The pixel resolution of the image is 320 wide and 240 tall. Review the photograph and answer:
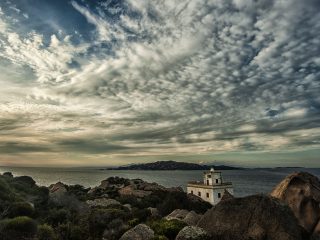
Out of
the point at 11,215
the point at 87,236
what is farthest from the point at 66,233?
the point at 11,215

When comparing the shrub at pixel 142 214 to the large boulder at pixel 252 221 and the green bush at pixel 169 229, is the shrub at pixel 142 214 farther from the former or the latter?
the large boulder at pixel 252 221

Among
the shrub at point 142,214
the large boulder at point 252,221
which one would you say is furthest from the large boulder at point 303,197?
the shrub at point 142,214

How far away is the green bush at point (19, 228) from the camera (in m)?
19.4

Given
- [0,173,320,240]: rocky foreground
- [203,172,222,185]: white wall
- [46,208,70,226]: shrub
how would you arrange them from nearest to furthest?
[0,173,320,240]: rocky foreground, [46,208,70,226]: shrub, [203,172,222,185]: white wall

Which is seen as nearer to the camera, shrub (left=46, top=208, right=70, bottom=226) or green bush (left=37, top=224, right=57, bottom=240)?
green bush (left=37, top=224, right=57, bottom=240)

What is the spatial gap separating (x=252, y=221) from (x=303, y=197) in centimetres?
687

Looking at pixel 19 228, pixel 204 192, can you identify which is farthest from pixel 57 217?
pixel 204 192

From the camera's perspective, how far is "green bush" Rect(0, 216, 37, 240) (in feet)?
63.8

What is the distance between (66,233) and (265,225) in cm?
1305

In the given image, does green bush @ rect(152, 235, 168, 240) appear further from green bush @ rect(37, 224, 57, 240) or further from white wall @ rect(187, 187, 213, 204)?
white wall @ rect(187, 187, 213, 204)

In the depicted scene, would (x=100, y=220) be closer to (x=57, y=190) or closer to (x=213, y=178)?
(x=57, y=190)

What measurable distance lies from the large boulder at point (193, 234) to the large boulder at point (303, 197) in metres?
7.38

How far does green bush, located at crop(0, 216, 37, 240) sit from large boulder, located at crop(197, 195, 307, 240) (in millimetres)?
10319

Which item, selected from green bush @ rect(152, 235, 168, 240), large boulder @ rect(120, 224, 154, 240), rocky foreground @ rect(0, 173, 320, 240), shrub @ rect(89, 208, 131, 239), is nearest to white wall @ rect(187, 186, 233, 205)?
rocky foreground @ rect(0, 173, 320, 240)
